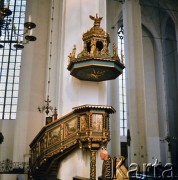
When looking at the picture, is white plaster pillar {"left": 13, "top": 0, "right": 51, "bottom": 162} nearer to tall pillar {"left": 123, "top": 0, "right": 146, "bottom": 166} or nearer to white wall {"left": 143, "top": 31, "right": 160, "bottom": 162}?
A: tall pillar {"left": 123, "top": 0, "right": 146, "bottom": 166}

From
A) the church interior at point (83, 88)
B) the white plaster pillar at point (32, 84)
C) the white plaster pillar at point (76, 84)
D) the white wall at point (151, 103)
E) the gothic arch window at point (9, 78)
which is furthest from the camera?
the white wall at point (151, 103)

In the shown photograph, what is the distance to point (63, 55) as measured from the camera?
309 inches

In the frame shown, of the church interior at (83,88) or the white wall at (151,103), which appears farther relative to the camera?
the white wall at (151,103)

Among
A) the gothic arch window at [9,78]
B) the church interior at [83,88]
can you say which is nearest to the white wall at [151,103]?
the church interior at [83,88]

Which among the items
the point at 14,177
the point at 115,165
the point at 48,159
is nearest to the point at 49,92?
the point at 14,177

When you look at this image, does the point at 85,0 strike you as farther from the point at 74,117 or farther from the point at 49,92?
the point at 49,92

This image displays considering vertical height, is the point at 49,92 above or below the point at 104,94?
above

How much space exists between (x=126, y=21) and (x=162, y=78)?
21.1 ft

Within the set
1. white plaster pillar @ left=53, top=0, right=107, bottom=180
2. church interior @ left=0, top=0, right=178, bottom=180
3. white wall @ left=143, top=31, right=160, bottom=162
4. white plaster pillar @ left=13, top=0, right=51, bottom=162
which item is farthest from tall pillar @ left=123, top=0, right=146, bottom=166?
white plaster pillar @ left=53, top=0, right=107, bottom=180

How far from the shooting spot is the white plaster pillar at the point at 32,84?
40.0 feet

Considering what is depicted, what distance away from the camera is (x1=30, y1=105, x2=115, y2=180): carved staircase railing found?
598 centimetres

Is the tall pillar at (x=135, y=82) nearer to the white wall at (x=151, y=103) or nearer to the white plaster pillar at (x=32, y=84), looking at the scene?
the white plaster pillar at (x=32, y=84)

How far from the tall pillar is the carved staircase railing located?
6315mm

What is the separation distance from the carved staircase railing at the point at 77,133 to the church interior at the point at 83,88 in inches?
1.0
